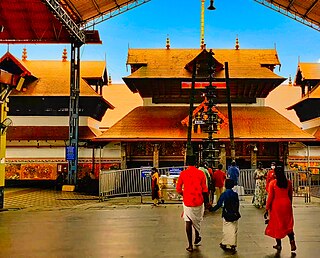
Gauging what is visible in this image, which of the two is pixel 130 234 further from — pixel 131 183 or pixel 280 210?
pixel 131 183

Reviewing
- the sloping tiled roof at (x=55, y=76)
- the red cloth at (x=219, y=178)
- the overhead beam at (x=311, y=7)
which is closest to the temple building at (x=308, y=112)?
the overhead beam at (x=311, y=7)

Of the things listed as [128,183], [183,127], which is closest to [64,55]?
[183,127]

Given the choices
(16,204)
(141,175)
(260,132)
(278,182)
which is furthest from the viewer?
(260,132)

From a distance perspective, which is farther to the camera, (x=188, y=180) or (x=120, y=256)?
(x=188, y=180)

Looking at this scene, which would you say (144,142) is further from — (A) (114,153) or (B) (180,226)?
(B) (180,226)

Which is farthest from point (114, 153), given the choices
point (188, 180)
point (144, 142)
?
point (188, 180)

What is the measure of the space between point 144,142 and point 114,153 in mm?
2522

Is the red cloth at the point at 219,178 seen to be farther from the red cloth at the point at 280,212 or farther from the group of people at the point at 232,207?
the red cloth at the point at 280,212

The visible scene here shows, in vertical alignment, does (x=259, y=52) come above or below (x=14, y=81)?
above

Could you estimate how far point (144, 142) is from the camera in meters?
25.0

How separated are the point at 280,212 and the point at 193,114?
636 inches

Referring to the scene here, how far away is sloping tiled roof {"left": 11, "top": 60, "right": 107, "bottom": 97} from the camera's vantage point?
27484 mm

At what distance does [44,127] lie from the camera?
27219 mm

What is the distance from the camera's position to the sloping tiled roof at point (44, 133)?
1037 inches
